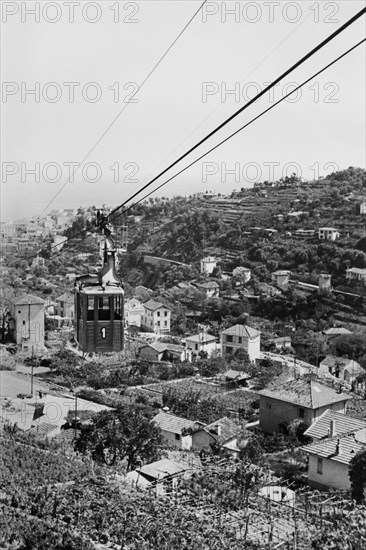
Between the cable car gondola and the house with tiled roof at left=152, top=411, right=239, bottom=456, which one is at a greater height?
the cable car gondola

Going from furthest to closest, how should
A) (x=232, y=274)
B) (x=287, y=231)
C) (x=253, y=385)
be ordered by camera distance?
(x=287, y=231) → (x=232, y=274) → (x=253, y=385)

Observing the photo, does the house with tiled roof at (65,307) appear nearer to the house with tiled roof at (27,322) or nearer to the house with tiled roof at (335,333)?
the house with tiled roof at (27,322)

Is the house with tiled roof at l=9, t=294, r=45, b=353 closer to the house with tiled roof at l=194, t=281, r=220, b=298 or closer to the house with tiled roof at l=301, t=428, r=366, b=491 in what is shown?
the house with tiled roof at l=194, t=281, r=220, b=298

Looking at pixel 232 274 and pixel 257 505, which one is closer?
pixel 257 505

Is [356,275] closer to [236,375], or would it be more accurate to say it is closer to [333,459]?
[236,375]

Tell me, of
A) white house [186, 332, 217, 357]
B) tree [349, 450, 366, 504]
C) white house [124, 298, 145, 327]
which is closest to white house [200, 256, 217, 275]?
white house [124, 298, 145, 327]

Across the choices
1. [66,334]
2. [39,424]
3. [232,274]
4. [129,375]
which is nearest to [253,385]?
[129,375]

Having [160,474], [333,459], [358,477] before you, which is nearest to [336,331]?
[333,459]

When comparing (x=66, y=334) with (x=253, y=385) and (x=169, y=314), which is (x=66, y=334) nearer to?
(x=169, y=314)
